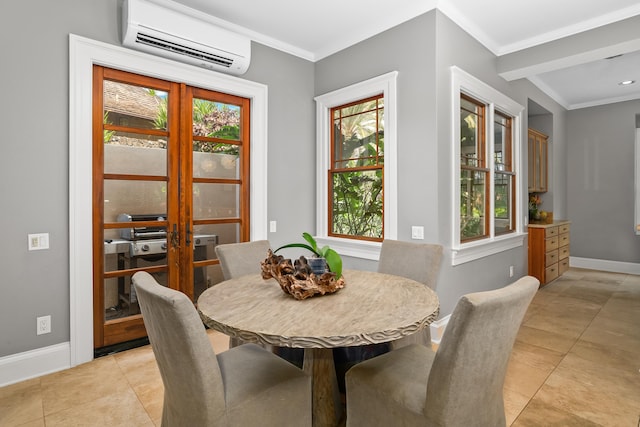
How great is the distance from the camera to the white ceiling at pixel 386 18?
2.89m

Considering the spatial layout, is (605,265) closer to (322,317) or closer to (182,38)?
(322,317)

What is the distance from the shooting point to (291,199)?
377 centimetres

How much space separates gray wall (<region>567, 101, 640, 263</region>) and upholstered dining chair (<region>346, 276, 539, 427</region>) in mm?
6117

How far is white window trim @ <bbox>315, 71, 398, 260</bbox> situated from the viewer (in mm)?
3168

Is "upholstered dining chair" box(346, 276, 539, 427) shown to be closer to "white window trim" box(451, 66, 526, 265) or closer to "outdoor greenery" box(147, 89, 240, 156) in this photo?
"white window trim" box(451, 66, 526, 265)

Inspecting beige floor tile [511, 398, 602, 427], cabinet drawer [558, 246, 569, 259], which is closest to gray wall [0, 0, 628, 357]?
beige floor tile [511, 398, 602, 427]

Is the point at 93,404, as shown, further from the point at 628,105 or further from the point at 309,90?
the point at 628,105

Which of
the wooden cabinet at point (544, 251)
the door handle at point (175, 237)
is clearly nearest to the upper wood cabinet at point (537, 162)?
the wooden cabinet at point (544, 251)

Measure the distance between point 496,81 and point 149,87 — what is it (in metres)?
3.50

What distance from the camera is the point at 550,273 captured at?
4.91 metres

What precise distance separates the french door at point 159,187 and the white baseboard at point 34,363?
232 mm

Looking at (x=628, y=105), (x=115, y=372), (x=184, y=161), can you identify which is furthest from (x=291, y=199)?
(x=628, y=105)

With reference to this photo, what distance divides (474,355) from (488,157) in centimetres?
303

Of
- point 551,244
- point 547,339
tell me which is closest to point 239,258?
point 547,339
